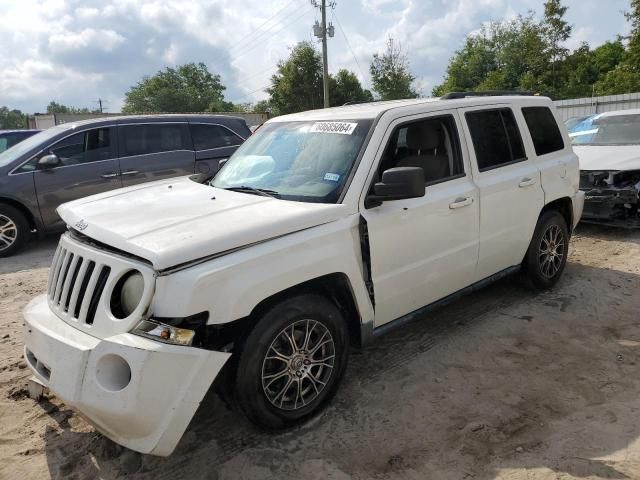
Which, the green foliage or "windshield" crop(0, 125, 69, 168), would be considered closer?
"windshield" crop(0, 125, 69, 168)

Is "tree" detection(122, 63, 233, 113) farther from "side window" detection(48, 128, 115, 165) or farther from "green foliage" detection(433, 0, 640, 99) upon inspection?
"side window" detection(48, 128, 115, 165)

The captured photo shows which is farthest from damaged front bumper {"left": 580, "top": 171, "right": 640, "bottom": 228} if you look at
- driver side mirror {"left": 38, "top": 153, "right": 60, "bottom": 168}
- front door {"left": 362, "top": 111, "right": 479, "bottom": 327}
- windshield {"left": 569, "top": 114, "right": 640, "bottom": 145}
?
driver side mirror {"left": 38, "top": 153, "right": 60, "bottom": 168}

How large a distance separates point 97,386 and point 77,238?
3.45 ft

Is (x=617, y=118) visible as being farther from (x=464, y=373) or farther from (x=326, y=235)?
(x=326, y=235)

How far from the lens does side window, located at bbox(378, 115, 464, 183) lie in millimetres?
3762

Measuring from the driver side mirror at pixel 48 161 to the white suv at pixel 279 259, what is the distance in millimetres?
3987

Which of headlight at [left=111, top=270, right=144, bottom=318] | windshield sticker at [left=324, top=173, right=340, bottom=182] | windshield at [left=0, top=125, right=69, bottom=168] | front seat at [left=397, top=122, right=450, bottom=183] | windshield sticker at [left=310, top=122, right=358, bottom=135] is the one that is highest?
windshield at [left=0, top=125, right=69, bottom=168]

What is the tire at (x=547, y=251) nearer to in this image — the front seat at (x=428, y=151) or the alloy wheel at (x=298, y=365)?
the front seat at (x=428, y=151)


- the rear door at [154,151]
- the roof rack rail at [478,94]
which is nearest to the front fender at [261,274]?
the roof rack rail at [478,94]

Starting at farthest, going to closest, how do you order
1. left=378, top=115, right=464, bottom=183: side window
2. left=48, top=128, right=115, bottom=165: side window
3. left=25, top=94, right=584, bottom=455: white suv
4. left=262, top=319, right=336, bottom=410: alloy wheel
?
left=48, top=128, right=115, bottom=165: side window < left=378, top=115, right=464, bottom=183: side window < left=262, top=319, right=336, bottom=410: alloy wheel < left=25, top=94, right=584, bottom=455: white suv

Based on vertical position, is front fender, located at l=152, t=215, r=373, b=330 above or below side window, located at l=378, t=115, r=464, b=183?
below

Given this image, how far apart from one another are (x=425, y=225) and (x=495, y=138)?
129 cm

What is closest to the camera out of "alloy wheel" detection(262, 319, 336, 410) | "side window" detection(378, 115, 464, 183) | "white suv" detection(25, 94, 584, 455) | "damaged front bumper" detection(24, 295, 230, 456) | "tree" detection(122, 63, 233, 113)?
"damaged front bumper" detection(24, 295, 230, 456)

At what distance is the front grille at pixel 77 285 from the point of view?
106 inches
